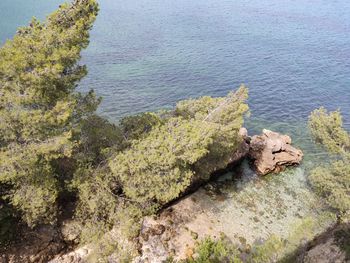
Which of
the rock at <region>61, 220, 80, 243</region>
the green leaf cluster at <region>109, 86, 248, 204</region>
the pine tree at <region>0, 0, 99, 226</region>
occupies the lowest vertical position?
the rock at <region>61, 220, 80, 243</region>

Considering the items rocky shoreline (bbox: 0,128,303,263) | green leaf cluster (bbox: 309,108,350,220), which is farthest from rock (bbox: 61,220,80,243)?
green leaf cluster (bbox: 309,108,350,220)

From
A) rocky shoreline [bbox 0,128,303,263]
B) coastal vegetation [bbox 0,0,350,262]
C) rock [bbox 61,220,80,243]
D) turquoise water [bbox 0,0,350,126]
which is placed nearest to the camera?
coastal vegetation [bbox 0,0,350,262]

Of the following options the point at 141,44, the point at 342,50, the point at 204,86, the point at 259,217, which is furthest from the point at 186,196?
the point at 342,50

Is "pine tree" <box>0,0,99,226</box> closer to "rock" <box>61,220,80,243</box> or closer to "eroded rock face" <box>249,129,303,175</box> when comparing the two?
"rock" <box>61,220,80,243</box>

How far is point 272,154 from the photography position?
41938mm

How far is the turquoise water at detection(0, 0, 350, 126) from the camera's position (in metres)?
59.9

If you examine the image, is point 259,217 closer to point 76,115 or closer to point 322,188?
point 322,188

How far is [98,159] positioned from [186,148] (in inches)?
329

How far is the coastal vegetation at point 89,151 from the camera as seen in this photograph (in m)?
22.1

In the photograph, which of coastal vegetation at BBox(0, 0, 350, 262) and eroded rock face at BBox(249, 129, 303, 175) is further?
eroded rock face at BBox(249, 129, 303, 175)

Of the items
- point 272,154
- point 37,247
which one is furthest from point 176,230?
point 272,154

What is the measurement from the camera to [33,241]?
26.8 meters

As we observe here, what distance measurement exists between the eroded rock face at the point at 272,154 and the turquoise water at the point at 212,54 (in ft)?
37.1

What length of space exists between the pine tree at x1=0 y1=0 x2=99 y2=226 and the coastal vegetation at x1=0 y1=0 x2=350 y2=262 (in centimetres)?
7
